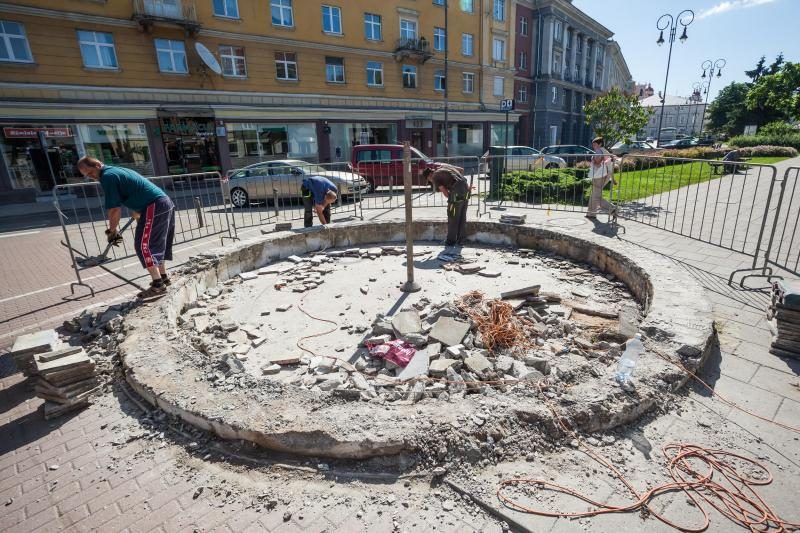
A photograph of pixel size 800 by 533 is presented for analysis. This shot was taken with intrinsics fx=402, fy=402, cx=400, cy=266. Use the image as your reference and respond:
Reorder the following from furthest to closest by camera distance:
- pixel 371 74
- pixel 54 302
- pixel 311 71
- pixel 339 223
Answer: pixel 371 74 < pixel 311 71 < pixel 339 223 < pixel 54 302

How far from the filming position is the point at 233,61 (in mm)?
19969

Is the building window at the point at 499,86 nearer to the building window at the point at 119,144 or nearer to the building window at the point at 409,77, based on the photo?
the building window at the point at 409,77

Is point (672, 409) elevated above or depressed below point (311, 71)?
below

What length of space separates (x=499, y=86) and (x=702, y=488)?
35.7 meters

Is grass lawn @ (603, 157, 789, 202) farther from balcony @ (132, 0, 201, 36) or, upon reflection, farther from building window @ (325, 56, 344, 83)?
balcony @ (132, 0, 201, 36)

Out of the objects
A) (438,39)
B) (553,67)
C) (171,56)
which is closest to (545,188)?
(171,56)

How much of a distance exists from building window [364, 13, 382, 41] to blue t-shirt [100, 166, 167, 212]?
23.1 meters

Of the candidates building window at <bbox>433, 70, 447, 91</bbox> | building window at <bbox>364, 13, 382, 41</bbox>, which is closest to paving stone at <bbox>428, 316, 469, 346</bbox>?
building window at <bbox>364, 13, 382, 41</bbox>

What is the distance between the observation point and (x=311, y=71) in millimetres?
22328

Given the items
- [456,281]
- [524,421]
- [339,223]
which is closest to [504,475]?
[524,421]

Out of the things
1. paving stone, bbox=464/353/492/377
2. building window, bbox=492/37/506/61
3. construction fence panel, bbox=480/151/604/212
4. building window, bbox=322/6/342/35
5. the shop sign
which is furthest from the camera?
building window, bbox=492/37/506/61

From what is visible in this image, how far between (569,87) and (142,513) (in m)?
47.9

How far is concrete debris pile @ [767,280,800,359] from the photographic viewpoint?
332 centimetres

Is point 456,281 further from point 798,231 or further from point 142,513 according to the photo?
point 798,231
